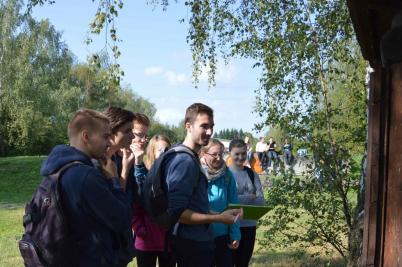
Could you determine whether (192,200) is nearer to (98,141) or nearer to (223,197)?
(98,141)

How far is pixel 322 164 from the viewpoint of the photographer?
646cm

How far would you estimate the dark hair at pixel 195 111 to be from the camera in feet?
12.3

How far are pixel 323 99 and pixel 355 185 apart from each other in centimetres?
103

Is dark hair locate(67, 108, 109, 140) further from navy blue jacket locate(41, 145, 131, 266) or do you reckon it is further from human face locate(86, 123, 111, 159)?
navy blue jacket locate(41, 145, 131, 266)

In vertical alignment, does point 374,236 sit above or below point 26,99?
below

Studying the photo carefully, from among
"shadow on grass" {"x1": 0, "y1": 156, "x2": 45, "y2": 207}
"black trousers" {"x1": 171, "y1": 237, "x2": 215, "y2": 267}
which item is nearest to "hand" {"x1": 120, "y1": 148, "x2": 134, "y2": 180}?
"black trousers" {"x1": 171, "y1": 237, "x2": 215, "y2": 267}

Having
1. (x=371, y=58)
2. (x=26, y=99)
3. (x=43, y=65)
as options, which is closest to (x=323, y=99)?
(x=371, y=58)

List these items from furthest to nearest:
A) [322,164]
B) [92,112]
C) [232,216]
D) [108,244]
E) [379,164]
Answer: [322,164] < [232,216] < [92,112] < [108,244] < [379,164]

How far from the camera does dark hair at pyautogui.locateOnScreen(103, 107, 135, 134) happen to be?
353 cm

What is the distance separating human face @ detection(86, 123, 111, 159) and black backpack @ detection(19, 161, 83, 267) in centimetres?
20

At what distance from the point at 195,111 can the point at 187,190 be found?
1.92 ft

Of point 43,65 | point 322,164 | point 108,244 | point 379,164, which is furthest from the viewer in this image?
point 43,65

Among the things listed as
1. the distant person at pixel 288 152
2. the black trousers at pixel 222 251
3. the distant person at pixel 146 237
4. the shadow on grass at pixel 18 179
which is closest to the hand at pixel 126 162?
the distant person at pixel 146 237

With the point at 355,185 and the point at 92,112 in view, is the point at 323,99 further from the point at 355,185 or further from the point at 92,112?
the point at 92,112
